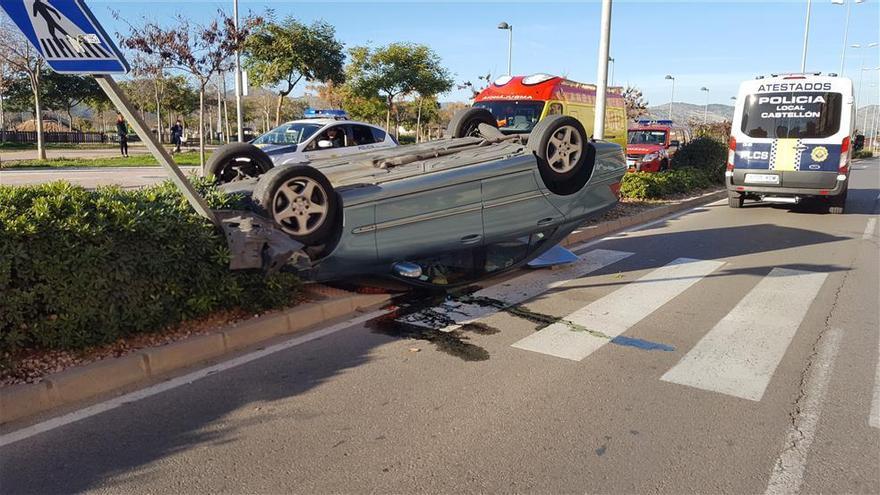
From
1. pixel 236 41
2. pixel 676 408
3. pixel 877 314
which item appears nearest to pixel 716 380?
pixel 676 408

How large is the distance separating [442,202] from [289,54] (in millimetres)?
18557

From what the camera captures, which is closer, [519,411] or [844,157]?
[519,411]

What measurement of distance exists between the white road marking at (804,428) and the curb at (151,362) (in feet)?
11.8

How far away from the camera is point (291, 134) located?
41.0 feet

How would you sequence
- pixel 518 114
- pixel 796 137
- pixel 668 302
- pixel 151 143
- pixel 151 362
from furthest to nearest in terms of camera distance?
pixel 518 114
pixel 796 137
pixel 668 302
pixel 151 143
pixel 151 362

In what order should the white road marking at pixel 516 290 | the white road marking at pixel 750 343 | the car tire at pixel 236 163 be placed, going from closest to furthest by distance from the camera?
the white road marking at pixel 750 343, the white road marking at pixel 516 290, the car tire at pixel 236 163

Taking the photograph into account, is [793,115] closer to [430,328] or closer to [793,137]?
[793,137]

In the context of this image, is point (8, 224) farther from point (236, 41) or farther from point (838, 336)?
point (236, 41)

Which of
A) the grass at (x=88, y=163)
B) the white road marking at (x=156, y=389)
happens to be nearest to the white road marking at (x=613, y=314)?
the white road marking at (x=156, y=389)

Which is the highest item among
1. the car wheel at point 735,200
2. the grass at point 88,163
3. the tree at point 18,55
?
the tree at point 18,55

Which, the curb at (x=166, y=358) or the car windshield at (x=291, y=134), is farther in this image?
the car windshield at (x=291, y=134)

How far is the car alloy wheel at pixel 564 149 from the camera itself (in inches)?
250

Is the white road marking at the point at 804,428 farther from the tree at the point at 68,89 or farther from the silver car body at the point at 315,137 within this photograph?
the tree at the point at 68,89

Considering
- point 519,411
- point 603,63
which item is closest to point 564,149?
point 519,411
